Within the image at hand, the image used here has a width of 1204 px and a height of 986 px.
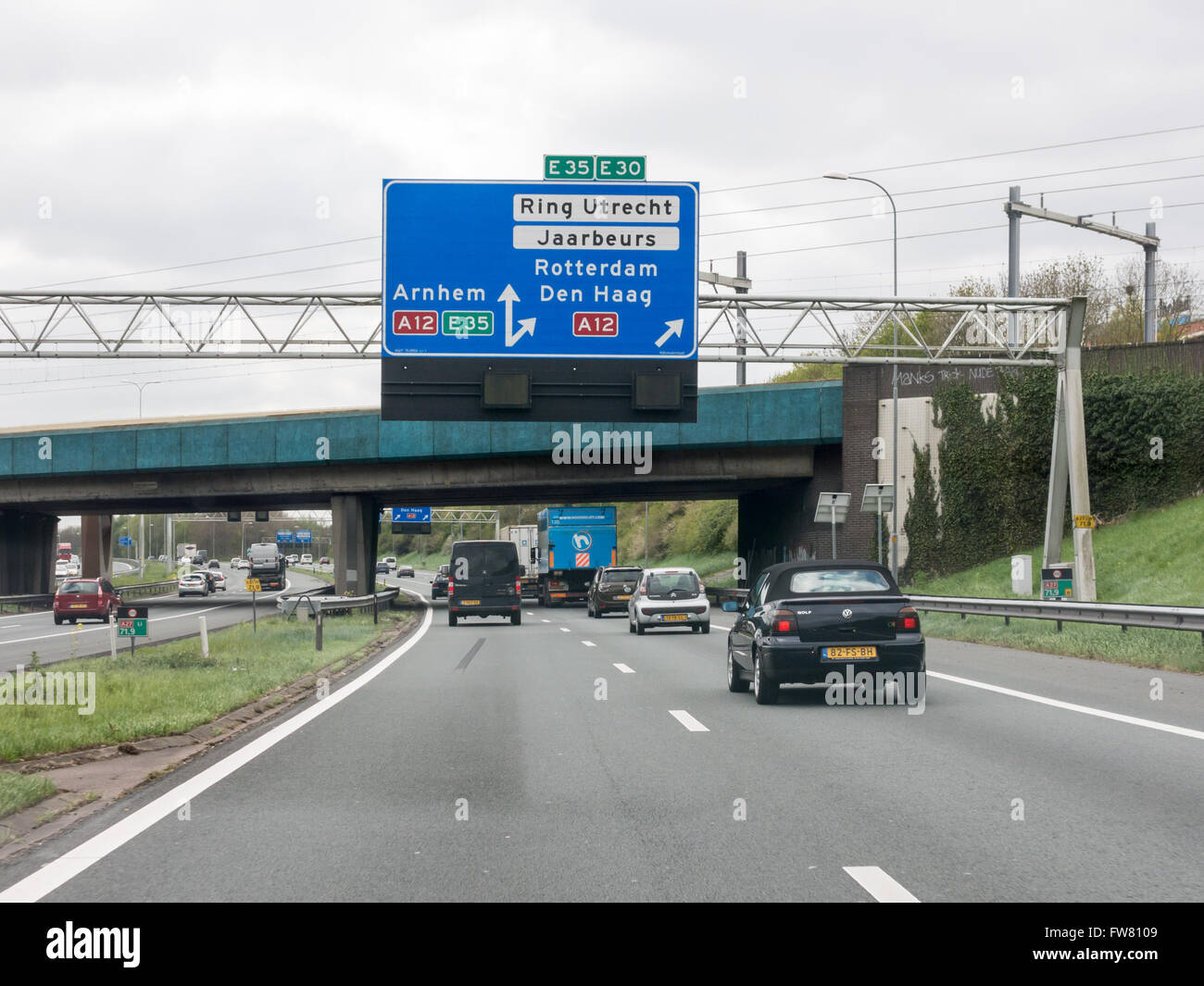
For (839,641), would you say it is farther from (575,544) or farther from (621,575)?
(575,544)

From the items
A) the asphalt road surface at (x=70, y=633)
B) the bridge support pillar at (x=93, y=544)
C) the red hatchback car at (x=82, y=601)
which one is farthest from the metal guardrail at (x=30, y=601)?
the bridge support pillar at (x=93, y=544)

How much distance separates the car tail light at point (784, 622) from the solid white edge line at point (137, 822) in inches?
190

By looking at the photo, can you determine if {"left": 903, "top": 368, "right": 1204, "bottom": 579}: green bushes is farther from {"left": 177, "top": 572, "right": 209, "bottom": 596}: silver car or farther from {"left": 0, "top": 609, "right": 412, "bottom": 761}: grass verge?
{"left": 177, "top": 572, "right": 209, "bottom": 596}: silver car

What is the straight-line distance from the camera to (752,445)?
4744 centimetres

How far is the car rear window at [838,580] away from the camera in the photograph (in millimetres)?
15102

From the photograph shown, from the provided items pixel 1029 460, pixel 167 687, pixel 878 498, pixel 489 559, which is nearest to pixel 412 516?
pixel 1029 460

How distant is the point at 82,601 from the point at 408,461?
1239 centimetres

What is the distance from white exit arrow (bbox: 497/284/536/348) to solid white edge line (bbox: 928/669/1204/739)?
9450mm

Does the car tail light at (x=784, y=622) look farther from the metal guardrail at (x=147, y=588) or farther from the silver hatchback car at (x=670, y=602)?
the metal guardrail at (x=147, y=588)

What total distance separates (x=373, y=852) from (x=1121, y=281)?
2754 inches

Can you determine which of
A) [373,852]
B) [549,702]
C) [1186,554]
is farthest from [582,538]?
[373,852]
